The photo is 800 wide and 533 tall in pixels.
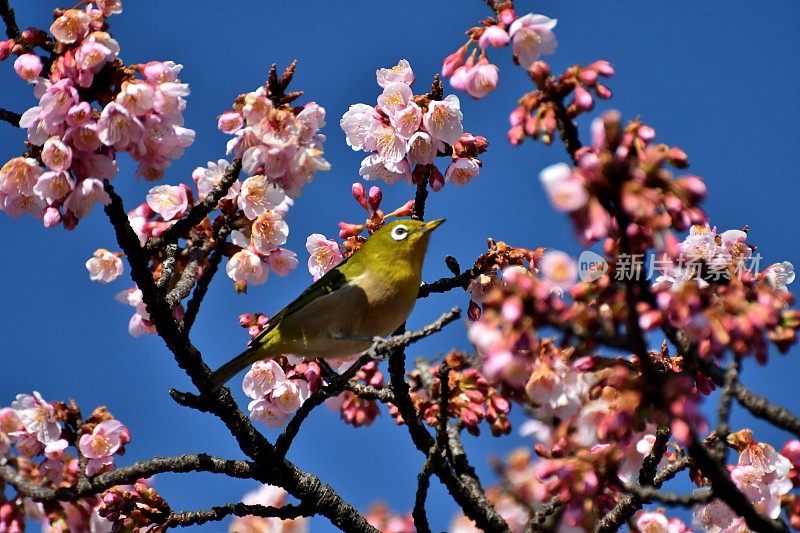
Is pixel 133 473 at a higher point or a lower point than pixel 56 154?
lower

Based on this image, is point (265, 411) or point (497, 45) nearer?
point (497, 45)

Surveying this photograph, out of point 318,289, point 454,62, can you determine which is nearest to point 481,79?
point 454,62

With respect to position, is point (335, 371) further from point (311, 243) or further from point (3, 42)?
point (3, 42)

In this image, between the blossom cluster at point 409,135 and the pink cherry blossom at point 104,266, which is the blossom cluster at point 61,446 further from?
the blossom cluster at point 409,135

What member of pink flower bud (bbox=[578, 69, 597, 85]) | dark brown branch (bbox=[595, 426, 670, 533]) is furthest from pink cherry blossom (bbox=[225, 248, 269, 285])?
pink flower bud (bbox=[578, 69, 597, 85])

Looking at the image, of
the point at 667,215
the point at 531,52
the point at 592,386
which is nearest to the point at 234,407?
the point at 592,386

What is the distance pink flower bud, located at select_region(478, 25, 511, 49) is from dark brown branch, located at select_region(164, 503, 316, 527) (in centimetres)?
259

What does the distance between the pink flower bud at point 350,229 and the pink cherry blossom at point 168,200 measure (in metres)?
0.95

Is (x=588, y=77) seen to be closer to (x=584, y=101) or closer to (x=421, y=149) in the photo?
(x=584, y=101)

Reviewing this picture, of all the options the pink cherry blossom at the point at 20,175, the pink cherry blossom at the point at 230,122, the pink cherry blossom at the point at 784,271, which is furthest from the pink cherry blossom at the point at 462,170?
the pink cherry blossom at the point at 20,175

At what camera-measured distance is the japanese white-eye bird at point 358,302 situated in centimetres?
542

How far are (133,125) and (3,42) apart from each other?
874 millimetres

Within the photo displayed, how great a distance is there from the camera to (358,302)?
5.60 metres

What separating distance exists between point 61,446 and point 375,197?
2271 millimetres
